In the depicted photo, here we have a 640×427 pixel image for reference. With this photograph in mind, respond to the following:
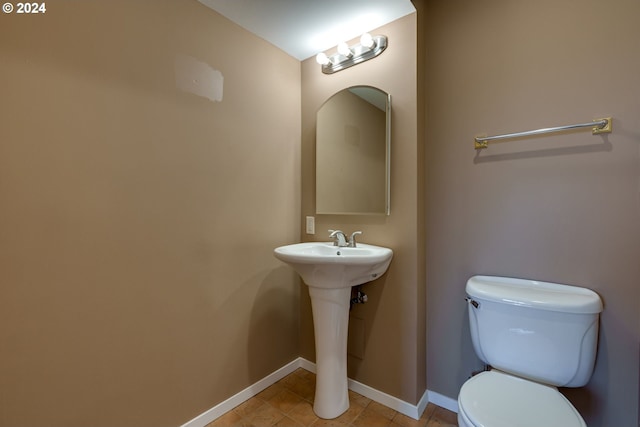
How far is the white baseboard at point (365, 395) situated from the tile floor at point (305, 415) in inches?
0.8

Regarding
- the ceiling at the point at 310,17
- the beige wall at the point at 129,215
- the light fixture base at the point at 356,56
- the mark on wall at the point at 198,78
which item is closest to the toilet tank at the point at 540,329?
the beige wall at the point at 129,215

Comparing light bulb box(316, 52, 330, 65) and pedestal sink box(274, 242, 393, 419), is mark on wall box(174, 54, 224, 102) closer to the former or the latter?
light bulb box(316, 52, 330, 65)

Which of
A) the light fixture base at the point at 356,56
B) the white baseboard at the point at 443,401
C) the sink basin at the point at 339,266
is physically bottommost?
the white baseboard at the point at 443,401

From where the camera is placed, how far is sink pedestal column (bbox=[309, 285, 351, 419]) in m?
1.46

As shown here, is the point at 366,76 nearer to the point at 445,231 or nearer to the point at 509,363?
the point at 445,231

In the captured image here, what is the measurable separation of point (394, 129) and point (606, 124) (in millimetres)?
890

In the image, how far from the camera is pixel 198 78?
1401 millimetres

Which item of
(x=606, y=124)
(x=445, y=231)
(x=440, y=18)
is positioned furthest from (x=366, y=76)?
(x=606, y=124)

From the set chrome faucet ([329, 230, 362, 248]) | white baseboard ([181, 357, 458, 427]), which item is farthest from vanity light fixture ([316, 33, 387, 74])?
white baseboard ([181, 357, 458, 427])

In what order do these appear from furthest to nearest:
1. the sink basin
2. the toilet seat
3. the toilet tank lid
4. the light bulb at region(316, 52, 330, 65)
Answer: the light bulb at region(316, 52, 330, 65)
the sink basin
the toilet tank lid
the toilet seat

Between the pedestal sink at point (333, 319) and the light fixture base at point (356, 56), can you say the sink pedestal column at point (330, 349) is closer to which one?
the pedestal sink at point (333, 319)

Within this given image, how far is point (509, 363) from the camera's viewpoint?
1176mm

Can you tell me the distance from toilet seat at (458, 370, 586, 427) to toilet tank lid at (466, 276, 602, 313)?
0.31m

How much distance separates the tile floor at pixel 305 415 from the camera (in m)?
1.44
